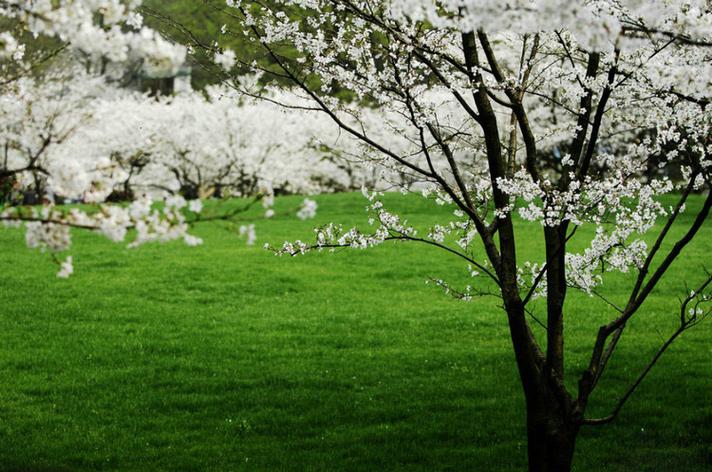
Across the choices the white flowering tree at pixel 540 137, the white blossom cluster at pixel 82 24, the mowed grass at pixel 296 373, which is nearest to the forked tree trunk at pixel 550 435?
the white flowering tree at pixel 540 137

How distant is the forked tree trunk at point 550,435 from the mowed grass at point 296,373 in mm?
1174

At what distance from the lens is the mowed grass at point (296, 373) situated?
270 inches

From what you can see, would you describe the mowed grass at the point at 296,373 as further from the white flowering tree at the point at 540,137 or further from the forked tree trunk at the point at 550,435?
the white flowering tree at the point at 540,137

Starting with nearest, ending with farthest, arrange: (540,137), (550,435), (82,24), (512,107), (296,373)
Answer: (82,24)
(512,107)
(550,435)
(540,137)
(296,373)

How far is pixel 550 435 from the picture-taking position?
5.45 meters

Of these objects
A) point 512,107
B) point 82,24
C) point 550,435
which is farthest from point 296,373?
point 82,24

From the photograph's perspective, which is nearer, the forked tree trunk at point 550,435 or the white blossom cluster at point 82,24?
the white blossom cluster at point 82,24

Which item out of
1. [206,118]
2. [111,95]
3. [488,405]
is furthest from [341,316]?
[111,95]

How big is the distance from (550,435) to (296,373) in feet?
13.3

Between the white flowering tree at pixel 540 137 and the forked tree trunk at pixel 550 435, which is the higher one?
the white flowering tree at pixel 540 137

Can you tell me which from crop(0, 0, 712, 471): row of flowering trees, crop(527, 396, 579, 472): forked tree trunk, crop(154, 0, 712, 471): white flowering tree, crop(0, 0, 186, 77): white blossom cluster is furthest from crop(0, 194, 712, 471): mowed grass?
crop(154, 0, 712, 471): white flowering tree

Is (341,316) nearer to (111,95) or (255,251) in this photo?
(255,251)

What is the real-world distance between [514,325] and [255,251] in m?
11.7

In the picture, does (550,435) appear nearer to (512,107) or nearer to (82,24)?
(512,107)
